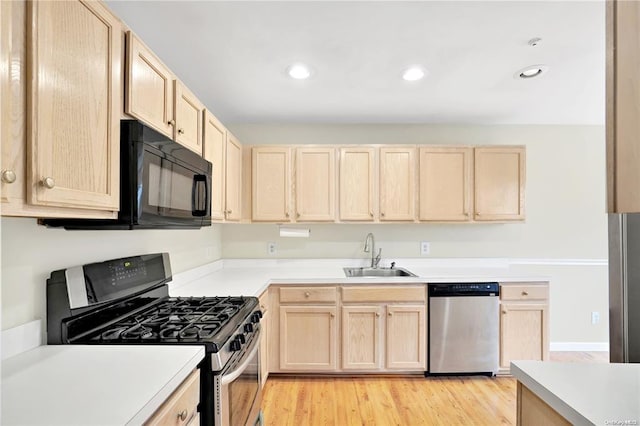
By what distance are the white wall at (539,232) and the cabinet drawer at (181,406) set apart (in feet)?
7.50

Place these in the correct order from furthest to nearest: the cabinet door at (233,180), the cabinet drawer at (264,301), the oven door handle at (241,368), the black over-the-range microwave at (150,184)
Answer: the cabinet door at (233,180)
the cabinet drawer at (264,301)
the oven door handle at (241,368)
the black over-the-range microwave at (150,184)

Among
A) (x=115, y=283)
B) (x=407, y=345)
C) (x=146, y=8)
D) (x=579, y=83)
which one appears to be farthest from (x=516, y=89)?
(x=115, y=283)

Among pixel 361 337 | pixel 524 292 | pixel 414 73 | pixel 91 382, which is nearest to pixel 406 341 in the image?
pixel 361 337

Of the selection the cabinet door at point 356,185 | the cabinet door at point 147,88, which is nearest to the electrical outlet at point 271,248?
the cabinet door at point 356,185

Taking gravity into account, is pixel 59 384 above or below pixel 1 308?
below

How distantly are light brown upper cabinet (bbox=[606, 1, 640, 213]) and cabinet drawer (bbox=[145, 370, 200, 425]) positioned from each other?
1.35m

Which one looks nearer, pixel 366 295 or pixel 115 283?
pixel 115 283

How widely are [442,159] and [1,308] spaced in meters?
3.17

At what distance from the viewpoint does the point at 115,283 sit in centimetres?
156

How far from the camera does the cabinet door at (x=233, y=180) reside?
105 inches

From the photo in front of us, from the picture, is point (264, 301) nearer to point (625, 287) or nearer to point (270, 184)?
point (270, 184)

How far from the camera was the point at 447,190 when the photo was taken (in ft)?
10.3

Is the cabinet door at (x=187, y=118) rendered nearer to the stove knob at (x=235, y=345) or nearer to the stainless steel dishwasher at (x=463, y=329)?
the stove knob at (x=235, y=345)

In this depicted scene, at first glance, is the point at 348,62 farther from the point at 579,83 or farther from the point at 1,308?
the point at 1,308
